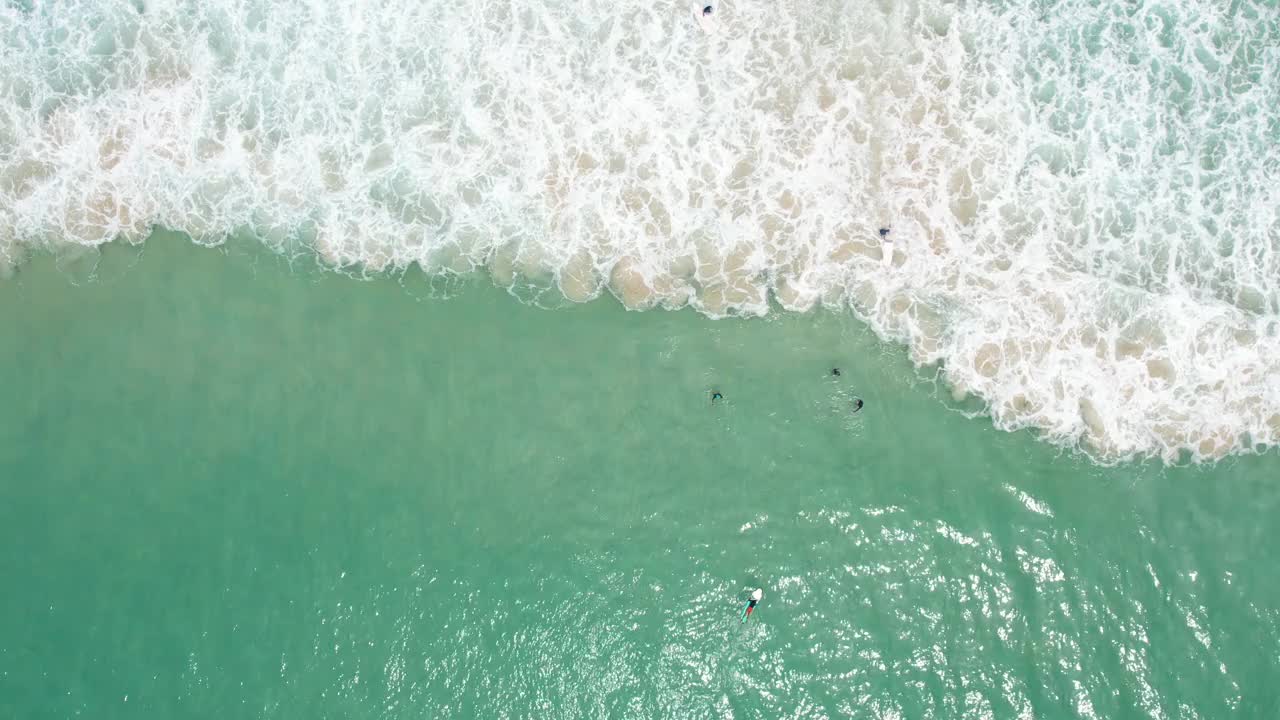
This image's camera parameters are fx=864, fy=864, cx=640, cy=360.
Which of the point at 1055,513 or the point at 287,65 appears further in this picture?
the point at 287,65

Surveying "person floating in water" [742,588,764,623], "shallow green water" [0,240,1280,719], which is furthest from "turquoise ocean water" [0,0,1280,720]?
"person floating in water" [742,588,764,623]

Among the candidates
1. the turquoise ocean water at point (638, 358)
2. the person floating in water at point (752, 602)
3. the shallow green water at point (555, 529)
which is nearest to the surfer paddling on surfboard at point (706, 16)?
the turquoise ocean water at point (638, 358)

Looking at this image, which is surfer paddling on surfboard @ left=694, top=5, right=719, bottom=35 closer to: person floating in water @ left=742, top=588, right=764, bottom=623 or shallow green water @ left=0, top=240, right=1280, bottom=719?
shallow green water @ left=0, top=240, right=1280, bottom=719

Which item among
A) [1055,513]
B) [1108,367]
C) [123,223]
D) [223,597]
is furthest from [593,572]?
[123,223]

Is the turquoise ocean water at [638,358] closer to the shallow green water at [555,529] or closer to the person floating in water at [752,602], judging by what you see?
the shallow green water at [555,529]

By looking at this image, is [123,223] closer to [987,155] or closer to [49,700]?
[49,700]

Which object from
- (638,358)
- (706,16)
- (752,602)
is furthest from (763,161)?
(752,602)
